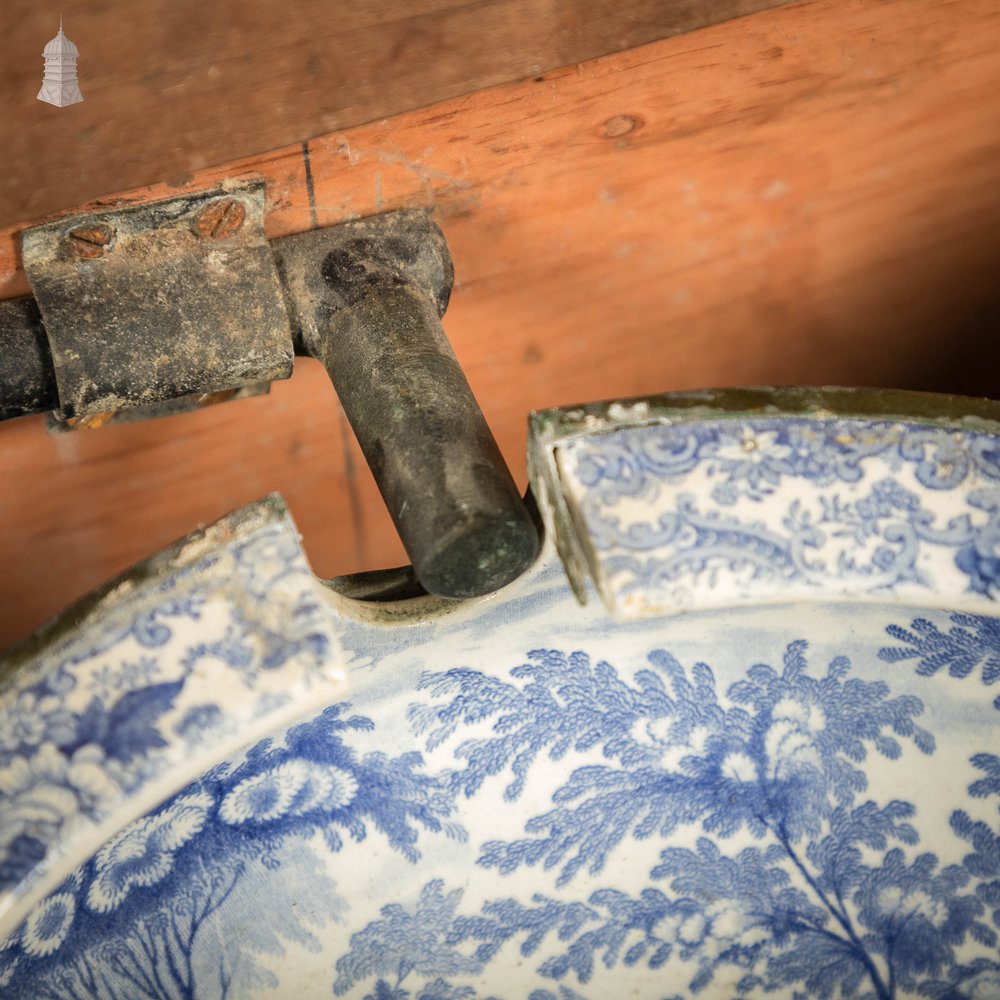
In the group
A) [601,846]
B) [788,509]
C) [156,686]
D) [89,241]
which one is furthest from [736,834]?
[89,241]

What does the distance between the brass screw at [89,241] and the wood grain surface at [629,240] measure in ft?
0.12

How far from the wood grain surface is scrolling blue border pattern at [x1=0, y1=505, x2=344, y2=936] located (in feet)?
0.88

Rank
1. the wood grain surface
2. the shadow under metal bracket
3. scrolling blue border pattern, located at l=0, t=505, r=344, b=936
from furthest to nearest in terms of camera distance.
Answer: the wood grain surface, the shadow under metal bracket, scrolling blue border pattern, located at l=0, t=505, r=344, b=936

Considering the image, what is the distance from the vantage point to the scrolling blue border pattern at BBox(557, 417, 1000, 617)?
0.56 metres

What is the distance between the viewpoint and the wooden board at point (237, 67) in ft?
2.29

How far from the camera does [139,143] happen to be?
0.71 m

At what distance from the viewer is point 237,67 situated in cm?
72

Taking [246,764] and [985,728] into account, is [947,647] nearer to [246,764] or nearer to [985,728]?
[985,728]

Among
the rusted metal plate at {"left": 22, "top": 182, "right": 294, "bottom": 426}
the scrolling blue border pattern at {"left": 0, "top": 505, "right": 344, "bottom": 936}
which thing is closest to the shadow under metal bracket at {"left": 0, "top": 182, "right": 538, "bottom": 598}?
the rusted metal plate at {"left": 22, "top": 182, "right": 294, "bottom": 426}

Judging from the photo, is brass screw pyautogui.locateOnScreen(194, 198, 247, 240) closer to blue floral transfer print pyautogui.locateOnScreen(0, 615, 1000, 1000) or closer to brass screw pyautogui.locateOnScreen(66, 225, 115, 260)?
brass screw pyautogui.locateOnScreen(66, 225, 115, 260)

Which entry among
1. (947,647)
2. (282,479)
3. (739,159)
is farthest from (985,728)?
(282,479)

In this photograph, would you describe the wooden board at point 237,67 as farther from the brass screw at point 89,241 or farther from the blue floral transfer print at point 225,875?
the blue floral transfer print at point 225,875

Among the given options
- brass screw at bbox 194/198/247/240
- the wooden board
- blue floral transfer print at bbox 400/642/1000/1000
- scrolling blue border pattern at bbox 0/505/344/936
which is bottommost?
blue floral transfer print at bbox 400/642/1000/1000

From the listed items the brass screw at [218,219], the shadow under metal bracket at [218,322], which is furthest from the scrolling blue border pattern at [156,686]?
the brass screw at [218,219]
